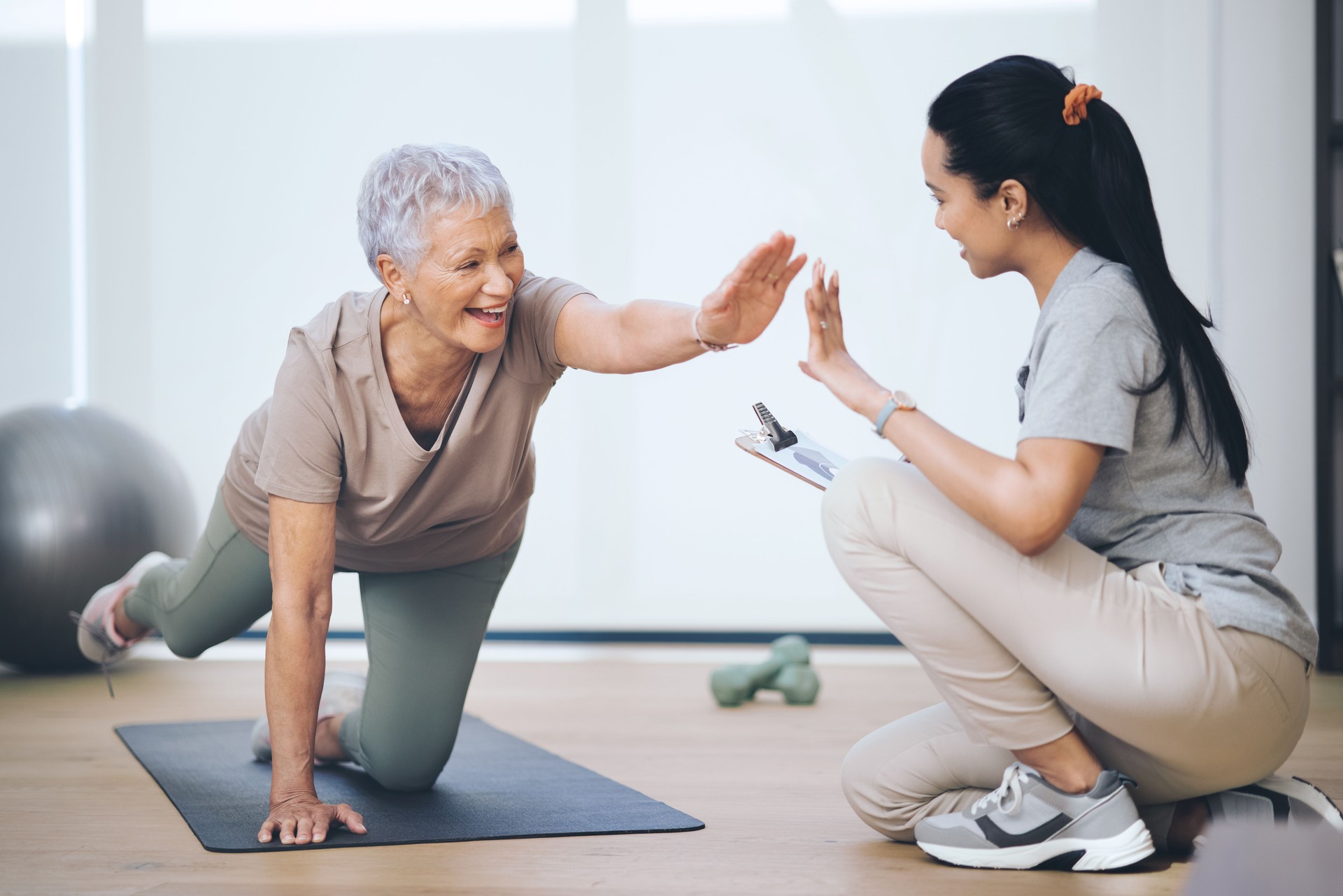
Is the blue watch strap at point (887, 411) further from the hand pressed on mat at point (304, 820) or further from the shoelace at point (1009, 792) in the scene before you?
the hand pressed on mat at point (304, 820)

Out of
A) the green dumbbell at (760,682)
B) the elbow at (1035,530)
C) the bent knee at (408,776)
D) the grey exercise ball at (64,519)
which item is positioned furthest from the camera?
the grey exercise ball at (64,519)

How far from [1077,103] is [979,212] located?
17cm

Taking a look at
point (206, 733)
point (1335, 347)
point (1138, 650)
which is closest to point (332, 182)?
point (206, 733)

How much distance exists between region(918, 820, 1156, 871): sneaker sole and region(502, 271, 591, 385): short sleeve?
86cm

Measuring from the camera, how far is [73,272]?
165 inches

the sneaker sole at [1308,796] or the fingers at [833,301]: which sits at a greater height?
the fingers at [833,301]

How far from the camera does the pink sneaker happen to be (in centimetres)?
247

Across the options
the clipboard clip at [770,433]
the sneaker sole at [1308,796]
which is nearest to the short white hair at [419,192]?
the clipboard clip at [770,433]

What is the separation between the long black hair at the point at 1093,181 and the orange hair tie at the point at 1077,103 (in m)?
0.02

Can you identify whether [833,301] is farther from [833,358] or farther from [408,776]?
[408,776]

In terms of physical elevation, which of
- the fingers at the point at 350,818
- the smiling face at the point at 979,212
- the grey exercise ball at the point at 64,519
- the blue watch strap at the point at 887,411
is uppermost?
the smiling face at the point at 979,212

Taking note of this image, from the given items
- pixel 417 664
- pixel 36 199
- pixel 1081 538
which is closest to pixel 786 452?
pixel 1081 538

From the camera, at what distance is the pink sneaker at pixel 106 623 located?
2469 mm

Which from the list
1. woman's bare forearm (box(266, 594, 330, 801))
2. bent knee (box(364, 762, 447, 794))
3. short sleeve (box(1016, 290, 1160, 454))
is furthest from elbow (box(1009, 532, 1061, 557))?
bent knee (box(364, 762, 447, 794))
